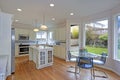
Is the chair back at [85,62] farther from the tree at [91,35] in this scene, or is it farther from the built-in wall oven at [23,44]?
the built-in wall oven at [23,44]

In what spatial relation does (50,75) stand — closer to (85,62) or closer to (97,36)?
(85,62)

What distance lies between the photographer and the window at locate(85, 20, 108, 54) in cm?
493

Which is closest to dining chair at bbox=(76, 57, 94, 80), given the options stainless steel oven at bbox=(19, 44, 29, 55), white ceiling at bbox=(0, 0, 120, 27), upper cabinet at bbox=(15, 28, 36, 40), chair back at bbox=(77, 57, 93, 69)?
chair back at bbox=(77, 57, 93, 69)

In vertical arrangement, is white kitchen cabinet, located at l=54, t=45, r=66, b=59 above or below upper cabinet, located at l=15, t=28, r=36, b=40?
below

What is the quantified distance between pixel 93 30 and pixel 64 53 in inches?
90.2

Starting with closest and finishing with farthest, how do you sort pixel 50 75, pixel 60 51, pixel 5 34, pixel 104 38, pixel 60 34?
pixel 5 34
pixel 50 75
pixel 104 38
pixel 60 51
pixel 60 34

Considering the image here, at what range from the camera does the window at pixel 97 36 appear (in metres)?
4.93

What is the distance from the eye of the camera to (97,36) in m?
5.34

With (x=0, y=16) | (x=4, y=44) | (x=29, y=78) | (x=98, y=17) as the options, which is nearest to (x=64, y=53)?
(x=98, y=17)

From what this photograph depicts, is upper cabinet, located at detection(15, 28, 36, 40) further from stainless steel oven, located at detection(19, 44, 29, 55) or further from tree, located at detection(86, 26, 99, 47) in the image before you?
tree, located at detection(86, 26, 99, 47)

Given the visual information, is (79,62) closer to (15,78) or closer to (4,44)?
(15,78)

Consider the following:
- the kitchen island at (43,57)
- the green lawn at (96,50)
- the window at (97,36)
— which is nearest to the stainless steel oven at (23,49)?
the kitchen island at (43,57)

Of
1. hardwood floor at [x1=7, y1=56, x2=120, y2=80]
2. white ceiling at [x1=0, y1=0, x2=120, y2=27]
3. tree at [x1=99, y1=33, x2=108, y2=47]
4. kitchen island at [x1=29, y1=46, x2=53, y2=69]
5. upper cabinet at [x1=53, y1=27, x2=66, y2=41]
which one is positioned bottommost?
hardwood floor at [x1=7, y1=56, x2=120, y2=80]

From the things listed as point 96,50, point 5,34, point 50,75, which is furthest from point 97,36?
point 5,34
